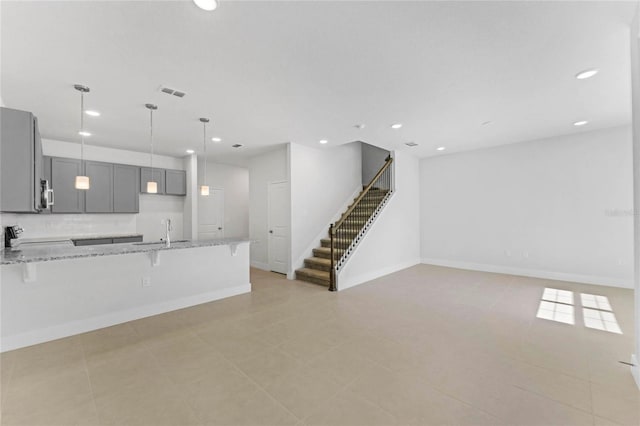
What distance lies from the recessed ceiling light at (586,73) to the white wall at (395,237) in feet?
12.2

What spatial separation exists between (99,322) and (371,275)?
14.9ft

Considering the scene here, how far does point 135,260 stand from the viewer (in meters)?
3.63

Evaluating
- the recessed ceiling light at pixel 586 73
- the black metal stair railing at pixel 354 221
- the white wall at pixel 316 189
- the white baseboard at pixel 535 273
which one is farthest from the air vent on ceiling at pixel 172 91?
the white baseboard at pixel 535 273

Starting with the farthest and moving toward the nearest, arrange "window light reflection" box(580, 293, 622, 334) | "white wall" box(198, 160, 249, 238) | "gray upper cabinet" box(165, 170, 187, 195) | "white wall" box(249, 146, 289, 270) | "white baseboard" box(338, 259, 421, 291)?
"white wall" box(198, 160, 249, 238) → "gray upper cabinet" box(165, 170, 187, 195) → "white wall" box(249, 146, 289, 270) → "white baseboard" box(338, 259, 421, 291) → "window light reflection" box(580, 293, 622, 334)

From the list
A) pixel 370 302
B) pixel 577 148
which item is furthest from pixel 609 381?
pixel 577 148

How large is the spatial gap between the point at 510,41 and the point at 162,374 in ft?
13.9

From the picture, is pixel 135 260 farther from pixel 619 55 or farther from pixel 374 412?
pixel 619 55

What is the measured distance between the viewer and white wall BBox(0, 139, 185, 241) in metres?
5.14

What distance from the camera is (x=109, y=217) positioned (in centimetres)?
596

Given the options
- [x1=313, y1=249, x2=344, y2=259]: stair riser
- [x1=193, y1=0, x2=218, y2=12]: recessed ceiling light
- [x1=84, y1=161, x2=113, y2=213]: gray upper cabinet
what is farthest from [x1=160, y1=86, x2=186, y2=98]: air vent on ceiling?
[x1=313, y1=249, x2=344, y2=259]: stair riser

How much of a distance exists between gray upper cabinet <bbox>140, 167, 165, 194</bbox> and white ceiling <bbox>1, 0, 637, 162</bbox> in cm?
176

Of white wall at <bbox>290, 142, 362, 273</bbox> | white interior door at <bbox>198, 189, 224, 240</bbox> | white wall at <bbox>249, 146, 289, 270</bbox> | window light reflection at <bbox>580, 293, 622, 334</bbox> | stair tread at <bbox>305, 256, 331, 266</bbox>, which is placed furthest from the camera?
white interior door at <bbox>198, 189, 224, 240</bbox>

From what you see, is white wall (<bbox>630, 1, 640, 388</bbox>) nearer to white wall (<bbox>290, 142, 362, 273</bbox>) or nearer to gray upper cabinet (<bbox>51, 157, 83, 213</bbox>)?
white wall (<bbox>290, 142, 362, 273</bbox>)

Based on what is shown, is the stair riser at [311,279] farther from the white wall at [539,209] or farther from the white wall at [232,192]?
the white wall at [539,209]
